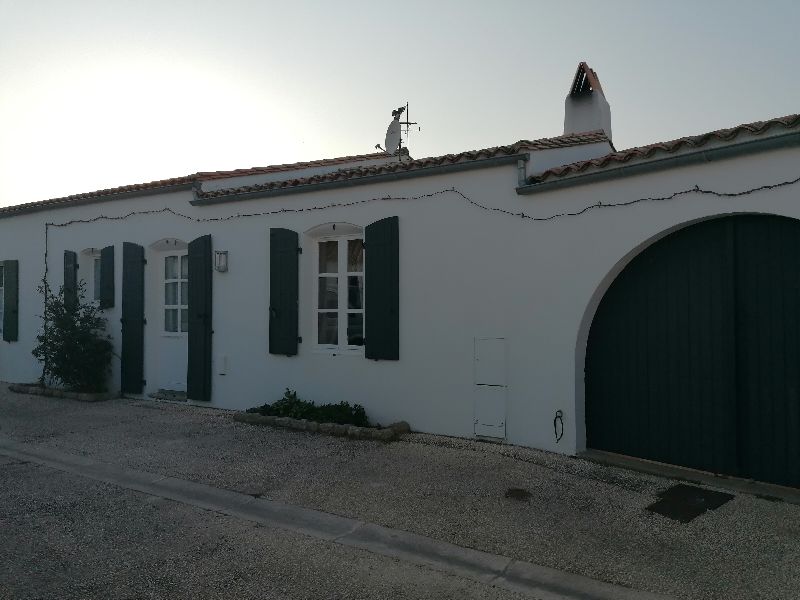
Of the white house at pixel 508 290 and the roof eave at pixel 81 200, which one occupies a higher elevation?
the roof eave at pixel 81 200

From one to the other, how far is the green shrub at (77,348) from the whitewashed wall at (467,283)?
196 cm

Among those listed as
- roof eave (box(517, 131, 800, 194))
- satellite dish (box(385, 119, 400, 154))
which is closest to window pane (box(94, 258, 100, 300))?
satellite dish (box(385, 119, 400, 154))

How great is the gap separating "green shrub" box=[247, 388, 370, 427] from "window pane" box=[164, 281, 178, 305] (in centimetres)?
262

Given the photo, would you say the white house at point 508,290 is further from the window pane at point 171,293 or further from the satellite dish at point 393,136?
the satellite dish at point 393,136

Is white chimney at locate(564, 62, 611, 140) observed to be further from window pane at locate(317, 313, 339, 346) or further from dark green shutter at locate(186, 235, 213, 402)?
dark green shutter at locate(186, 235, 213, 402)

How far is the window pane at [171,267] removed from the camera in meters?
9.61

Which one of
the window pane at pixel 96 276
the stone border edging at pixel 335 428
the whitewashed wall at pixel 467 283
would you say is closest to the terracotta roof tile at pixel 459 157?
the whitewashed wall at pixel 467 283

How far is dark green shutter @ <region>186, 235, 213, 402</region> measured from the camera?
8.78 m

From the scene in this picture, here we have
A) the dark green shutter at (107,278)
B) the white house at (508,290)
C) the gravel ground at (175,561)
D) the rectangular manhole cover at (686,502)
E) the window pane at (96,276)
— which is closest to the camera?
the gravel ground at (175,561)

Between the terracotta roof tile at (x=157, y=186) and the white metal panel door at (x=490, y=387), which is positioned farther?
the terracotta roof tile at (x=157, y=186)

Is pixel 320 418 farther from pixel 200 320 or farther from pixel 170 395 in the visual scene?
pixel 170 395

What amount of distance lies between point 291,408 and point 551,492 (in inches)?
148

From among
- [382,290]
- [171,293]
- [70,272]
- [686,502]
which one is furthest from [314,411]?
[70,272]

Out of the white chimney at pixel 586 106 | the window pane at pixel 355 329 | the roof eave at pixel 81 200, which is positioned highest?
the white chimney at pixel 586 106
